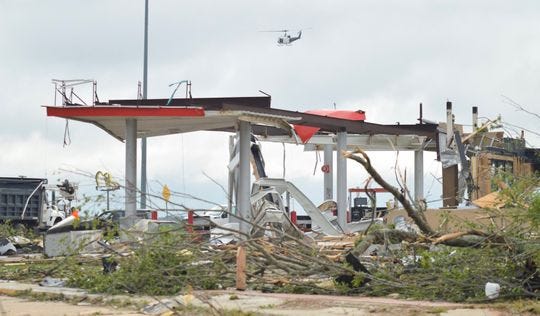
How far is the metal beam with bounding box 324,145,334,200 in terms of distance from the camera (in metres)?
34.3

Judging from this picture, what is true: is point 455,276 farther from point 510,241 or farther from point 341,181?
point 341,181

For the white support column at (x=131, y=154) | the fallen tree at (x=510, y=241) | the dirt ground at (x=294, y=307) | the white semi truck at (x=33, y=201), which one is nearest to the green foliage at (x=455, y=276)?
the fallen tree at (x=510, y=241)

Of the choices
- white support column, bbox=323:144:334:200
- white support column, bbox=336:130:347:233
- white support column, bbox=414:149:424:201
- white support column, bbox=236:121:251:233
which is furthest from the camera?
white support column, bbox=323:144:334:200

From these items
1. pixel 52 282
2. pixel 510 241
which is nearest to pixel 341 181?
pixel 52 282

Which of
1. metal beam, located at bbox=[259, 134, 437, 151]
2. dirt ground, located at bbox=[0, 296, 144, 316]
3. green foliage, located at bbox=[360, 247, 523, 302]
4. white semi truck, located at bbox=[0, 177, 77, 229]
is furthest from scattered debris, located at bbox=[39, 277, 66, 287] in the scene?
white semi truck, located at bbox=[0, 177, 77, 229]

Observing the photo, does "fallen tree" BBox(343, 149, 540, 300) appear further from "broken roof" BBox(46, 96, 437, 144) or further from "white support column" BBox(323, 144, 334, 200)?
"white support column" BBox(323, 144, 334, 200)

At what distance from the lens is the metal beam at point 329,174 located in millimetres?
34312

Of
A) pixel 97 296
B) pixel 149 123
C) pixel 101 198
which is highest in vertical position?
pixel 149 123

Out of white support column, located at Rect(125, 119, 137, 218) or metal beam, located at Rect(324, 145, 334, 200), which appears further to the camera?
metal beam, located at Rect(324, 145, 334, 200)

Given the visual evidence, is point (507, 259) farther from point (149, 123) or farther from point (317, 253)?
point (149, 123)

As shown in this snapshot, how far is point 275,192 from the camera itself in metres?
23.4

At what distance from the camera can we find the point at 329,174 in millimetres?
34719

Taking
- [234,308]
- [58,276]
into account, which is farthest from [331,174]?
[234,308]

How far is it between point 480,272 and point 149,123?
16618mm
